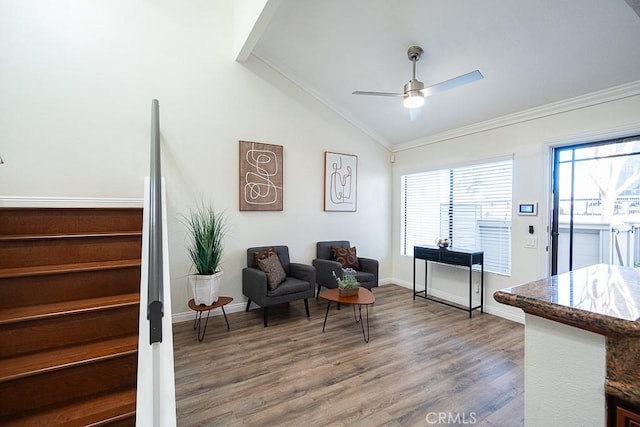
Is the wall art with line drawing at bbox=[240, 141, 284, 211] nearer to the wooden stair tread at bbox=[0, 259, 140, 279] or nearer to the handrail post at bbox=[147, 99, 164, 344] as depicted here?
the wooden stair tread at bbox=[0, 259, 140, 279]

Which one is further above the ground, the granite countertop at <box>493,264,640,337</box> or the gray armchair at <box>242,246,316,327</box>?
the granite countertop at <box>493,264,640,337</box>

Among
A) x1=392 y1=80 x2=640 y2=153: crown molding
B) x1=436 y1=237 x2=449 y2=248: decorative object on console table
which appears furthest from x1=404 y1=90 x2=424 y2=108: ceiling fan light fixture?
x1=436 y1=237 x2=449 y2=248: decorative object on console table

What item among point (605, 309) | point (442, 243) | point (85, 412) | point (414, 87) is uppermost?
point (414, 87)

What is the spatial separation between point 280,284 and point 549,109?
12.3 ft

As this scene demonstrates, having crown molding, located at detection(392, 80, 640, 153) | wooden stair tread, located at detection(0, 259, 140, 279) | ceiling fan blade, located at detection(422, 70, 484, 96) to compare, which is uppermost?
crown molding, located at detection(392, 80, 640, 153)

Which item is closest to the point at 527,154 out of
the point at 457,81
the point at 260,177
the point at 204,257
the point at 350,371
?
the point at 457,81

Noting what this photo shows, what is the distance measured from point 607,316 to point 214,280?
10.2 feet

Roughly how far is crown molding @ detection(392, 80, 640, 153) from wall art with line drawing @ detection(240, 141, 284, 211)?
2521 millimetres

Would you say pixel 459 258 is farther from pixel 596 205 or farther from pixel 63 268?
pixel 63 268

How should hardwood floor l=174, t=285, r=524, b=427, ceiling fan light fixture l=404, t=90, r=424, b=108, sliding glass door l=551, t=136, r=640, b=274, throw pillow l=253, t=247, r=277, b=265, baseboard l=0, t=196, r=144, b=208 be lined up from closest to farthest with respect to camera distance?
hardwood floor l=174, t=285, r=524, b=427, ceiling fan light fixture l=404, t=90, r=424, b=108, baseboard l=0, t=196, r=144, b=208, sliding glass door l=551, t=136, r=640, b=274, throw pillow l=253, t=247, r=277, b=265

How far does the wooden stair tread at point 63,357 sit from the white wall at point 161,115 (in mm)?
2004

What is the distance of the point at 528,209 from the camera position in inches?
140

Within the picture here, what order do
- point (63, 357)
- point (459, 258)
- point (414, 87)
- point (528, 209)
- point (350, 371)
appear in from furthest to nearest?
point (459, 258), point (528, 209), point (414, 87), point (350, 371), point (63, 357)

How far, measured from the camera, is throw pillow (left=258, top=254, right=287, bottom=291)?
347 cm
